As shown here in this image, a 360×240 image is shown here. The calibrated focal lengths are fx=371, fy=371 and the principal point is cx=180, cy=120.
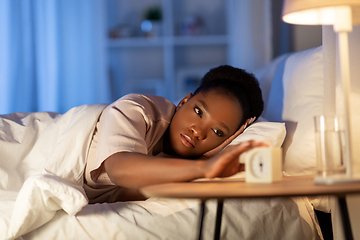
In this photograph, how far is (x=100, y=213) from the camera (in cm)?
100

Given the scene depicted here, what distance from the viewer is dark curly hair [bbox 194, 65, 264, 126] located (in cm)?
130

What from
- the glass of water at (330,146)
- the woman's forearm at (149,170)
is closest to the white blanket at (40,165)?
the woman's forearm at (149,170)

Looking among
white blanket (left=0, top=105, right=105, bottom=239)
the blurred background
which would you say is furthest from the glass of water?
the blurred background

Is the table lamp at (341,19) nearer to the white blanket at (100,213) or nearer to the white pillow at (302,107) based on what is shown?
the white blanket at (100,213)

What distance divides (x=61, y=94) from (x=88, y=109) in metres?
1.83

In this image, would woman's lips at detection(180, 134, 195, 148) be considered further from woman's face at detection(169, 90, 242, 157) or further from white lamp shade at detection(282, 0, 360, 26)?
white lamp shade at detection(282, 0, 360, 26)

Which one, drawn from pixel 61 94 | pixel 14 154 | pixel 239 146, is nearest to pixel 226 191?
pixel 239 146

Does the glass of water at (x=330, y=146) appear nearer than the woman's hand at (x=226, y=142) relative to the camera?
Yes

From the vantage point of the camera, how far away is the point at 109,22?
3648mm

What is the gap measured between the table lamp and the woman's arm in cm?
18

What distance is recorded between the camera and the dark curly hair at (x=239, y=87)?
130 cm

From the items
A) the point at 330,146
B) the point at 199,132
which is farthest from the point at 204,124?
the point at 330,146

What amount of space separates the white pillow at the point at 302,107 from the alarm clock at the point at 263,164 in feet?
1.36

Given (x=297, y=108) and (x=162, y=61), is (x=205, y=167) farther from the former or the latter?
(x=162, y=61)
